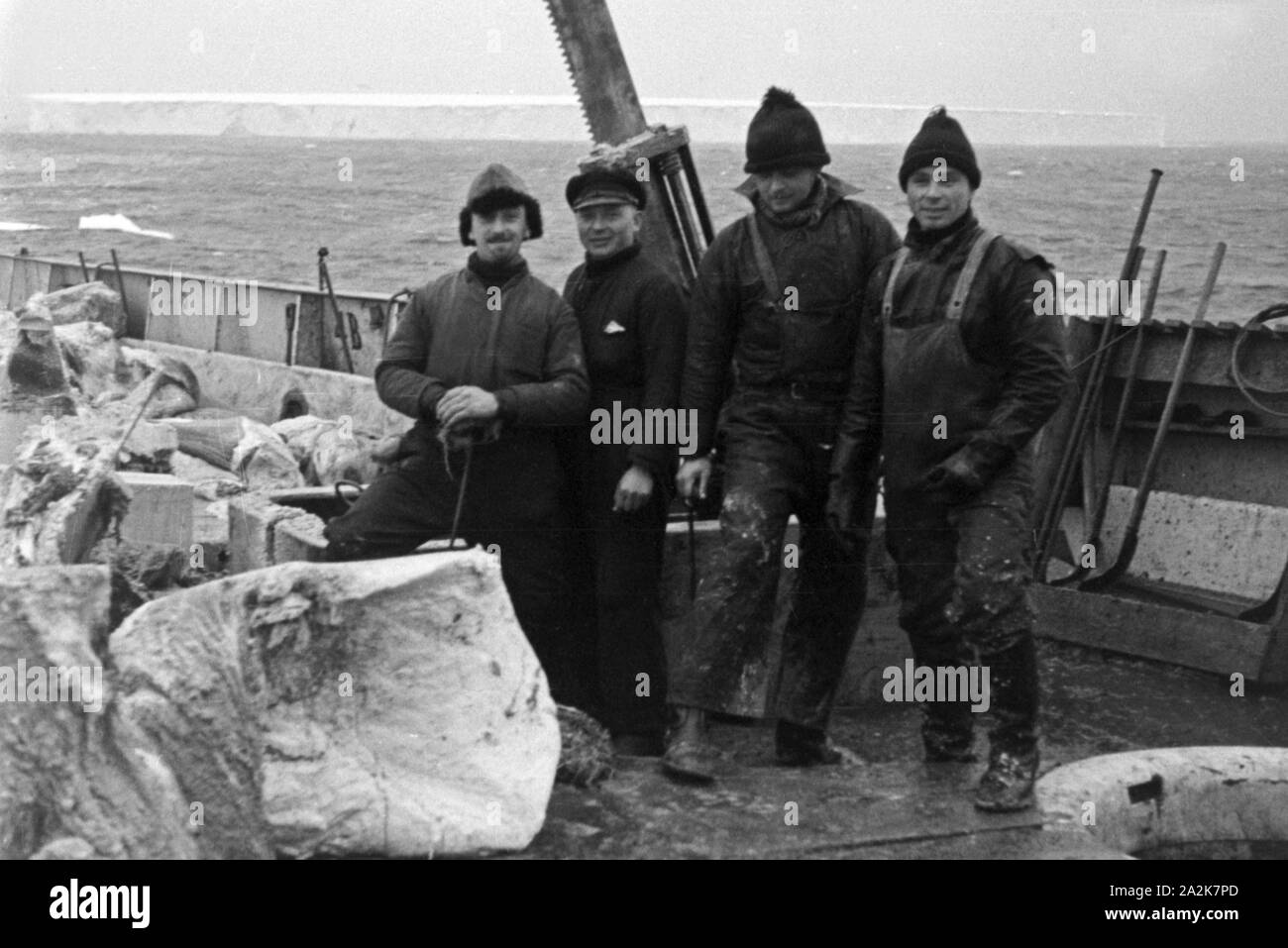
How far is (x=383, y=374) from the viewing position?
5875mm

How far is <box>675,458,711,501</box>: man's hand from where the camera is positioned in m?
5.71

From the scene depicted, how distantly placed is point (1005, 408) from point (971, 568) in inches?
19.6

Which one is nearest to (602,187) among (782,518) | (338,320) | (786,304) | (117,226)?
(786,304)

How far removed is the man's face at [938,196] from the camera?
532 centimetres

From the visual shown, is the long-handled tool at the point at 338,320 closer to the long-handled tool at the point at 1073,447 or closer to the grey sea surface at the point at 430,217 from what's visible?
the grey sea surface at the point at 430,217

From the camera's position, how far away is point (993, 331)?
5.30 metres

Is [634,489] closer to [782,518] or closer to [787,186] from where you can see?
[782,518]

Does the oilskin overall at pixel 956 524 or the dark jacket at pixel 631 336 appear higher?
the dark jacket at pixel 631 336

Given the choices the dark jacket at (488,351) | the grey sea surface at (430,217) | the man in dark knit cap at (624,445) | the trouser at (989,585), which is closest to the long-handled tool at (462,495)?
the dark jacket at (488,351)

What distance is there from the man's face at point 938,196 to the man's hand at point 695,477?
1.06 meters

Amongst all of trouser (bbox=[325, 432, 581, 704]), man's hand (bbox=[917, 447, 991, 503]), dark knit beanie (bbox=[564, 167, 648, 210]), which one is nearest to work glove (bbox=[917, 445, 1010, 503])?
man's hand (bbox=[917, 447, 991, 503])

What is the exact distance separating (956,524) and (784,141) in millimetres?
1339

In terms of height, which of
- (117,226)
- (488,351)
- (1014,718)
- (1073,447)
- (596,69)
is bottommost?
(1014,718)
